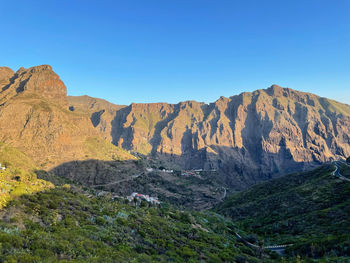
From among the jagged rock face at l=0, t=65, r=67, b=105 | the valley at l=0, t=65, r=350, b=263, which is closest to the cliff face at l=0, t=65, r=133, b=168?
the jagged rock face at l=0, t=65, r=67, b=105

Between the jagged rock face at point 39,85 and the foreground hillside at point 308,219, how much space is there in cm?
15219

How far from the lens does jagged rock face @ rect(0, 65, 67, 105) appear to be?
14950cm

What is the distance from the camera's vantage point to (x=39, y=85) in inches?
6216

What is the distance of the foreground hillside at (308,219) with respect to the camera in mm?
31859

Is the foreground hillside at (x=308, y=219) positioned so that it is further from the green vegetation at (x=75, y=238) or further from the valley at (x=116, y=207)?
the green vegetation at (x=75, y=238)

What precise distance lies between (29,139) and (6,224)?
12265cm

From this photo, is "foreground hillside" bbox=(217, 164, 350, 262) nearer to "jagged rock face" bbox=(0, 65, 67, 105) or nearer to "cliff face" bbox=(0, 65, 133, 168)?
"cliff face" bbox=(0, 65, 133, 168)

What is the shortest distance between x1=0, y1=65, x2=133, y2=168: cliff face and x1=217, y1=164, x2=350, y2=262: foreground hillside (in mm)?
93973

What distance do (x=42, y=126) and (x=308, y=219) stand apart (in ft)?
440

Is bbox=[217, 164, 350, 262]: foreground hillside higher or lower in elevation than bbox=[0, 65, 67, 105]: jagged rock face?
Result: lower

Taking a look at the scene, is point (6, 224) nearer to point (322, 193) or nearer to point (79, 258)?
point (79, 258)

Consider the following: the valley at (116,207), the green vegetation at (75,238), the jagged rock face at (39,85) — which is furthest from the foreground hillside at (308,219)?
the jagged rock face at (39,85)

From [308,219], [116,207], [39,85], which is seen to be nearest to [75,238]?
[116,207]

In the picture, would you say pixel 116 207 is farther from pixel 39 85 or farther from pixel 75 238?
pixel 39 85
